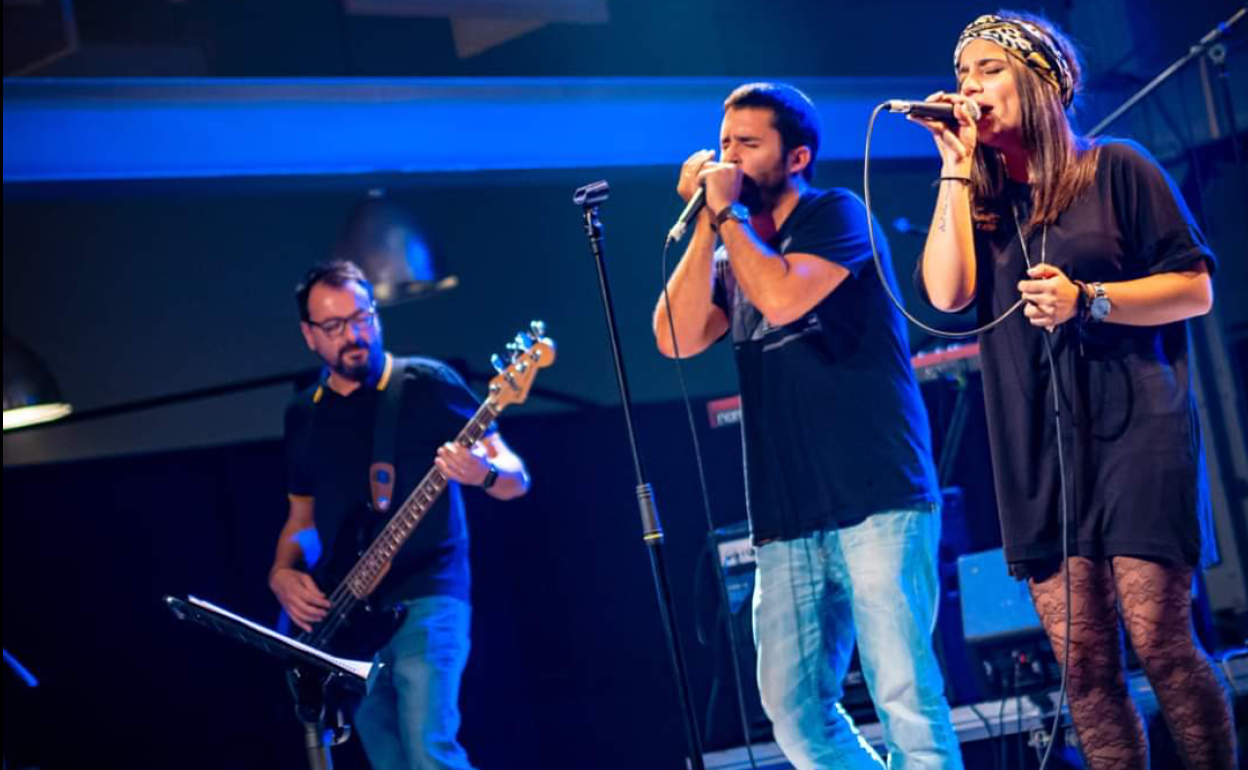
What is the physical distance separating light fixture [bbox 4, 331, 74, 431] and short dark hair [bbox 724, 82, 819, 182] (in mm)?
3678

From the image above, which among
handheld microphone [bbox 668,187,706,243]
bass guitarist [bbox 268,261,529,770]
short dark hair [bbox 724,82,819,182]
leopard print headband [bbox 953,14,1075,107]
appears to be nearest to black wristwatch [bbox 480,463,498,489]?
bass guitarist [bbox 268,261,529,770]

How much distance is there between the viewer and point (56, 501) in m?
5.79

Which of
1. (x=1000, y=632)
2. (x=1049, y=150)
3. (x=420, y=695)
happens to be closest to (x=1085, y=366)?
(x=1049, y=150)

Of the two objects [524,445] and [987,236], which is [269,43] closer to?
[524,445]

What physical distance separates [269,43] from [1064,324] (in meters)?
4.26

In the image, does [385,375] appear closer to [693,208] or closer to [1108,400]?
[693,208]

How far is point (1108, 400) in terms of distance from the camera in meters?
2.58

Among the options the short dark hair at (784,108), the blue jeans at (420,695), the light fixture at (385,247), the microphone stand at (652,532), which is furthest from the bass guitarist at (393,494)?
the short dark hair at (784,108)

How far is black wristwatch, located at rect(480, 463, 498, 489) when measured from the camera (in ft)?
14.0

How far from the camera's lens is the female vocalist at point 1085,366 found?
8.17 ft

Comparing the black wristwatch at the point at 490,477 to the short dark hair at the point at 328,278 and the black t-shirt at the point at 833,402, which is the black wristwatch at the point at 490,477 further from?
the black t-shirt at the point at 833,402

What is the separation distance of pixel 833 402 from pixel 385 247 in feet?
10.8

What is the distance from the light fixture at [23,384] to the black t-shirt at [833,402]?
369cm

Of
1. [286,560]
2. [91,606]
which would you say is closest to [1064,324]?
[286,560]
